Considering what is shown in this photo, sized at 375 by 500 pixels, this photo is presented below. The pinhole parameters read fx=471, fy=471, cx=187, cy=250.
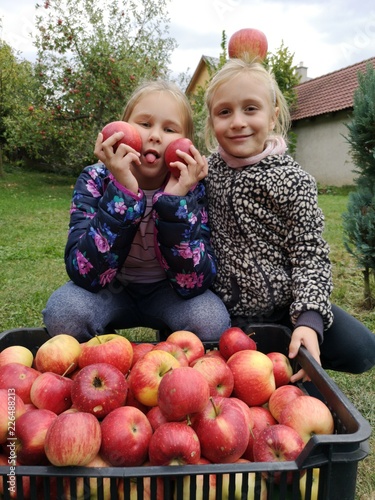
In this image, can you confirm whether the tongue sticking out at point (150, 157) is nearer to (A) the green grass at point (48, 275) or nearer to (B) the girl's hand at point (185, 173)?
(B) the girl's hand at point (185, 173)

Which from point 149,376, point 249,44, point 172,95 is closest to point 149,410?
point 149,376

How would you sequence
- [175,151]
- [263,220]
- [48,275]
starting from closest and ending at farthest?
1. [175,151]
2. [263,220]
3. [48,275]

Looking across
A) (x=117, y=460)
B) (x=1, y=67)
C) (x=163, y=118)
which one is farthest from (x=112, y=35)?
(x=117, y=460)

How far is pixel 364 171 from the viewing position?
3719 millimetres

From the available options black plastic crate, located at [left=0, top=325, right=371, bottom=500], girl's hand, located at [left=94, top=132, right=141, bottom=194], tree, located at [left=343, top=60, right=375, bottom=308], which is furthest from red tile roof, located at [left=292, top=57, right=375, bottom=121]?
black plastic crate, located at [left=0, top=325, right=371, bottom=500]

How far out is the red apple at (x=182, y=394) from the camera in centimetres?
117

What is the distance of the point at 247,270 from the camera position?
1.91 m

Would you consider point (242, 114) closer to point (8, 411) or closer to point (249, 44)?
point (249, 44)

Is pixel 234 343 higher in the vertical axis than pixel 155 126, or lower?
lower

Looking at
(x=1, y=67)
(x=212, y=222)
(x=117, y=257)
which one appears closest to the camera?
(x=117, y=257)

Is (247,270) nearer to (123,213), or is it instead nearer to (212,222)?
(212,222)

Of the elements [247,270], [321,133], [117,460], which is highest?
[321,133]

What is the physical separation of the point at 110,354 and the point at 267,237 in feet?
2.73

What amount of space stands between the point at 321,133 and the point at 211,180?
15857 mm
